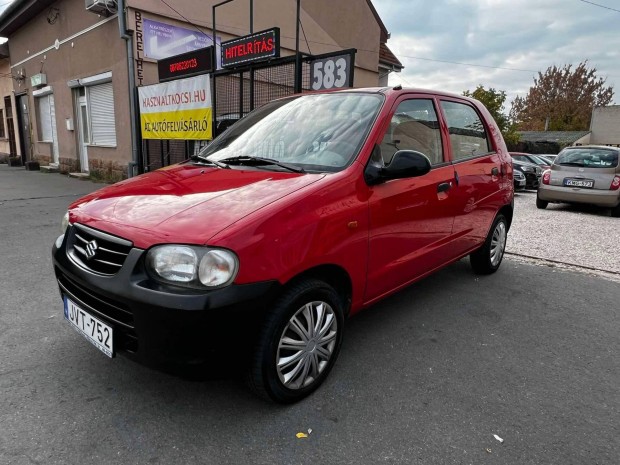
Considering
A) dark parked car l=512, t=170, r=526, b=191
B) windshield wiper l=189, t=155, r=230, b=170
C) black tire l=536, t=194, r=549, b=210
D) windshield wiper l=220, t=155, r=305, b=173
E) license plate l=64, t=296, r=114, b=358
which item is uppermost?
windshield wiper l=220, t=155, r=305, b=173

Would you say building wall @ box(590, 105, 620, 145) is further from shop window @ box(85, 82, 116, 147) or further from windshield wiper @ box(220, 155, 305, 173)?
windshield wiper @ box(220, 155, 305, 173)

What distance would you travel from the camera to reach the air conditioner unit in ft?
33.5

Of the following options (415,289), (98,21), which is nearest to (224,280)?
(415,289)

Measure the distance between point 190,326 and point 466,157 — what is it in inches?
113

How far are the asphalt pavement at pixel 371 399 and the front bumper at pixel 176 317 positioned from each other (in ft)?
0.90

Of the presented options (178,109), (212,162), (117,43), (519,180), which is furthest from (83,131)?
(519,180)

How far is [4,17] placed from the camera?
15789 mm

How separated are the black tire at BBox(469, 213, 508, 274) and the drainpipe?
29.1 feet

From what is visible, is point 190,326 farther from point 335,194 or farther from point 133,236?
point 335,194

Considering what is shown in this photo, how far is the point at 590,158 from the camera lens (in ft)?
31.5

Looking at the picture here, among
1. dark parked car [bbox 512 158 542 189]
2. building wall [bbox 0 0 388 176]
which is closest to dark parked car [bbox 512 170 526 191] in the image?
dark parked car [bbox 512 158 542 189]

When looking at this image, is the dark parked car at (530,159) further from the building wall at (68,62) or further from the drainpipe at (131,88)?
the building wall at (68,62)

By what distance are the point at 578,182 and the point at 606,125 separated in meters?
48.3

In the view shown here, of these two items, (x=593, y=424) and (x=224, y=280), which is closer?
(x=224, y=280)
